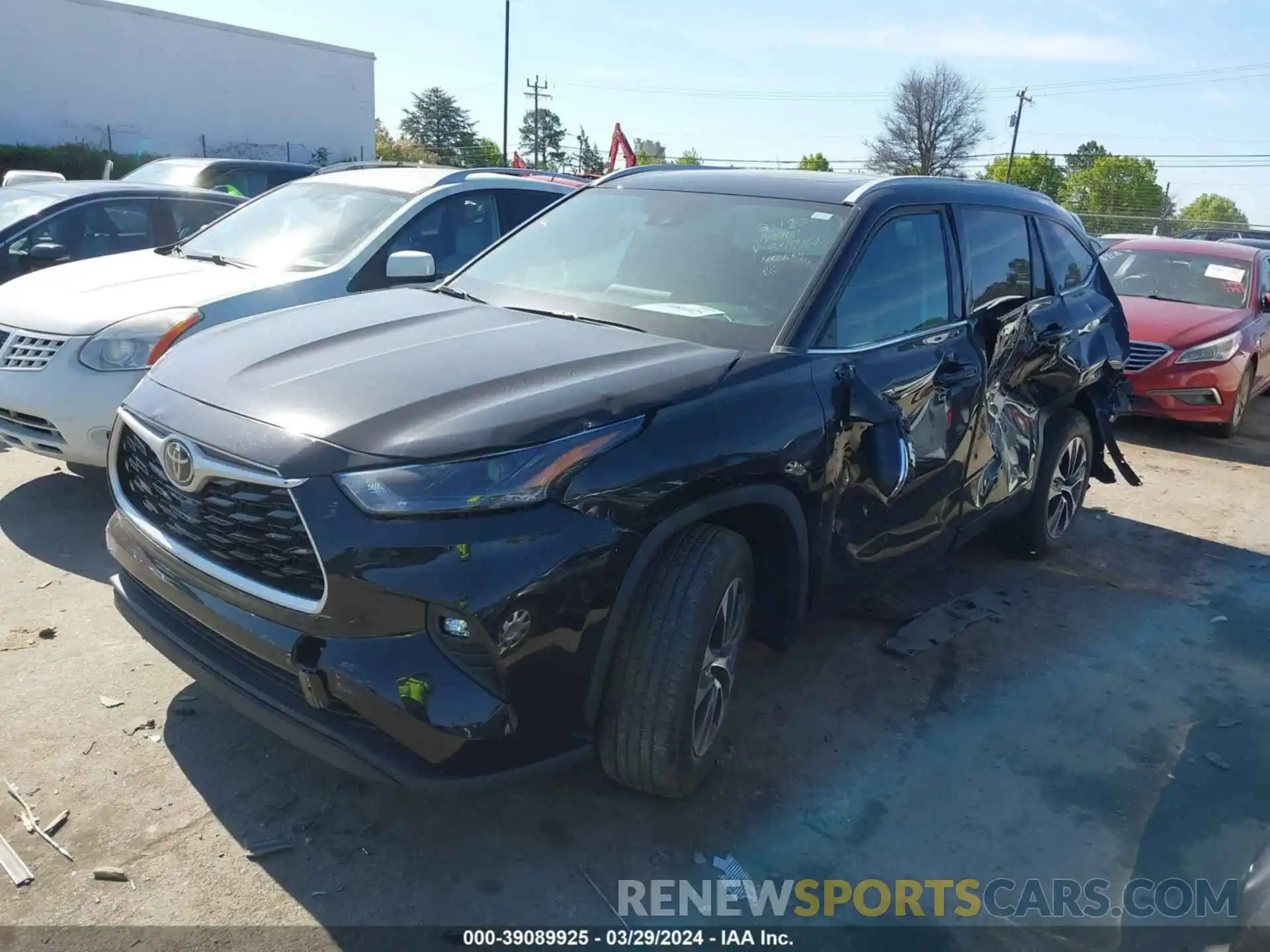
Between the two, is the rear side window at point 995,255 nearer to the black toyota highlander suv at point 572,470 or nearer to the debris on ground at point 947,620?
the black toyota highlander suv at point 572,470

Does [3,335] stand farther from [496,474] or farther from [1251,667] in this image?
[1251,667]

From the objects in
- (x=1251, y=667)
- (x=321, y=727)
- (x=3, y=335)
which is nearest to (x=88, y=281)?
(x=3, y=335)

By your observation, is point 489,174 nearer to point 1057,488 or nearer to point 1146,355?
point 1057,488

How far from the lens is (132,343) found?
484 centimetres

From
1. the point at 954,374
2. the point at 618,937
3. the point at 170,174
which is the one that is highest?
the point at 170,174

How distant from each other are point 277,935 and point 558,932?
0.70 meters

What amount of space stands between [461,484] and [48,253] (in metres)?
6.00

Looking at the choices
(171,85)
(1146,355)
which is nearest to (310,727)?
(1146,355)

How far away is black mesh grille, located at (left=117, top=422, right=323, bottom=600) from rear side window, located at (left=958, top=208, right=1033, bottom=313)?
296 cm

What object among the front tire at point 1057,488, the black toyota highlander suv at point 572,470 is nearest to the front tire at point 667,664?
the black toyota highlander suv at point 572,470

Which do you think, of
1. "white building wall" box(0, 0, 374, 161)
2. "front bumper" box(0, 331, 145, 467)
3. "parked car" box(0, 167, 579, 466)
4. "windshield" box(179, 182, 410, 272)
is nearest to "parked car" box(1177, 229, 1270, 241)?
"parked car" box(0, 167, 579, 466)

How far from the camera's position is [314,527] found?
237 centimetres

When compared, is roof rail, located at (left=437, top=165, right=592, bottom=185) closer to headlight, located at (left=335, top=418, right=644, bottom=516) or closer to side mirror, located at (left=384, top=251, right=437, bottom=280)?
side mirror, located at (left=384, top=251, right=437, bottom=280)

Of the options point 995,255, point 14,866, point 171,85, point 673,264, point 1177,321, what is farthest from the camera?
point 171,85
